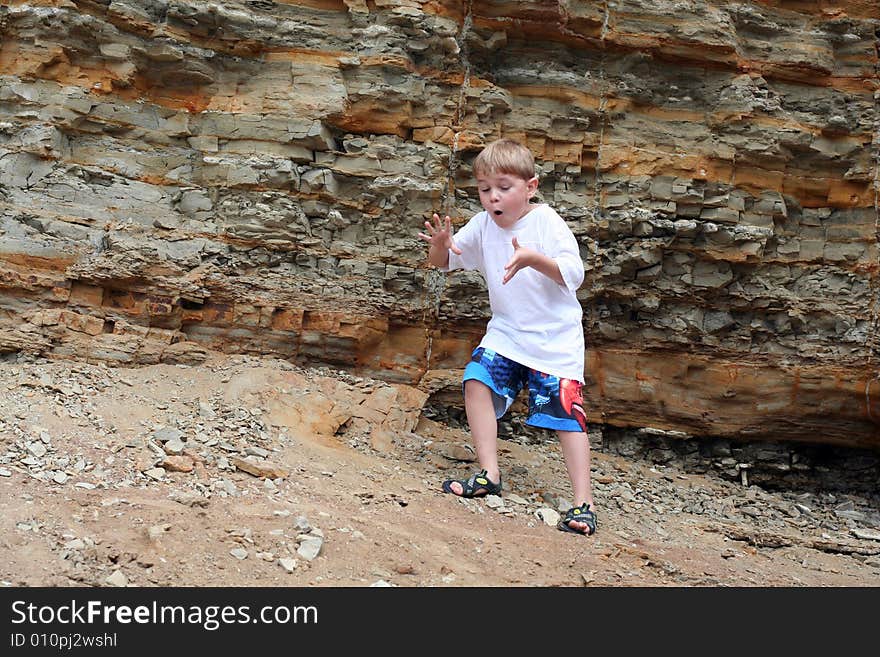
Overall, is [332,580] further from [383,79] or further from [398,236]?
[383,79]

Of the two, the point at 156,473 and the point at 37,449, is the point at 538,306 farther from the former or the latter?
the point at 37,449

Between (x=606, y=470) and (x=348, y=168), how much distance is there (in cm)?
248

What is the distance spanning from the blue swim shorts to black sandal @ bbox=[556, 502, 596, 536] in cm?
36

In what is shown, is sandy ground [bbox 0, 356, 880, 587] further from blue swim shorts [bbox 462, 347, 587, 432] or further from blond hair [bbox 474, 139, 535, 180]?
blond hair [bbox 474, 139, 535, 180]

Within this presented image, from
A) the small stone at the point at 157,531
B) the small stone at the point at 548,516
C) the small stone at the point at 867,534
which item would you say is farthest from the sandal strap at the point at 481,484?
the small stone at the point at 867,534

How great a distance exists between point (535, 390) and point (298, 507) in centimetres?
122

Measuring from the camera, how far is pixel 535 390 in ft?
13.3

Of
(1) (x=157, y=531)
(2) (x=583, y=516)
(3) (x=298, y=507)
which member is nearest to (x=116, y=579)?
(1) (x=157, y=531)

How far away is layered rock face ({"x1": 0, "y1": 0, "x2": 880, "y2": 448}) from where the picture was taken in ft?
16.6

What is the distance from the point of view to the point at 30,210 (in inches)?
195

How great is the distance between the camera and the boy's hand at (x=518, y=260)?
3.68 meters

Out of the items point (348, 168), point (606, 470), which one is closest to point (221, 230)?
point (348, 168)

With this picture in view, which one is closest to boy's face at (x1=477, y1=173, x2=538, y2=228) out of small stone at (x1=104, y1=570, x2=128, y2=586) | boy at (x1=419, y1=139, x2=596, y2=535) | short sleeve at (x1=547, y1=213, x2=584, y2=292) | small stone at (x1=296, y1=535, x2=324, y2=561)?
boy at (x1=419, y1=139, x2=596, y2=535)

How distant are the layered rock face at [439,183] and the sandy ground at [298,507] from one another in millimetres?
560
